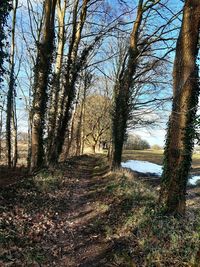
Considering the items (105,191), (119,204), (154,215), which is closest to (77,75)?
(105,191)

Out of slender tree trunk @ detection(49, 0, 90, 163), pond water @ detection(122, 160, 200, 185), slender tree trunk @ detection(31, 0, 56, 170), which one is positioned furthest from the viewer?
pond water @ detection(122, 160, 200, 185)

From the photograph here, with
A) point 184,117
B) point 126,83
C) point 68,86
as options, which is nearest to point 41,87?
point 126,83

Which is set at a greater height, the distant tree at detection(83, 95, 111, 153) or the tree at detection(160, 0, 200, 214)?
the distant tree at detection(83, 95, 111, 153)

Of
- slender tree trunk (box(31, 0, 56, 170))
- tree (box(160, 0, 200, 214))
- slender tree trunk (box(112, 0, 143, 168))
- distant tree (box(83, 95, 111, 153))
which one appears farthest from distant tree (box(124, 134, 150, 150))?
tree (box(160, 0, 200, 214))

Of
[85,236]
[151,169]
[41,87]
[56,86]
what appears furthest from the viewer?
[151,169]

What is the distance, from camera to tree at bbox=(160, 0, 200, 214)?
27.5ft

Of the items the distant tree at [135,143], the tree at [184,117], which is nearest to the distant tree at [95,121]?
the distant tree at [135,143]

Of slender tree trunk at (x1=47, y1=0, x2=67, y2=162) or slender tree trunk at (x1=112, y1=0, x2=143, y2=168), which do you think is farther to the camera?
slender tree trunk at (x1=112, y1=0, x2=143, y2=168)

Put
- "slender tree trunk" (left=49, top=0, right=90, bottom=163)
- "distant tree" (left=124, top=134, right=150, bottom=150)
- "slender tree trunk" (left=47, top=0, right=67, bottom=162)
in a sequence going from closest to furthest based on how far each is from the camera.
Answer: "slender tree trunk" (left=47, top=0, right=67, bottom=162), "slender tree trunk" (left=49, top=0, right=90, bottom=163), "distant tree" (left=124, top=134, right=150, bottom=150)

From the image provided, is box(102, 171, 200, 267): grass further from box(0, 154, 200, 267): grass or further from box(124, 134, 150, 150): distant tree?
box(124, 134, 150, 150): distant tree

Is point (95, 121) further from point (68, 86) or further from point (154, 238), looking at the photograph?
point (154, 238)

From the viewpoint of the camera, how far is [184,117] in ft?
27.7

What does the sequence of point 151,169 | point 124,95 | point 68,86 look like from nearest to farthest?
point 124,95 → point 68,86 → point 151,169

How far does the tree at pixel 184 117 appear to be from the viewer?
837 cm
